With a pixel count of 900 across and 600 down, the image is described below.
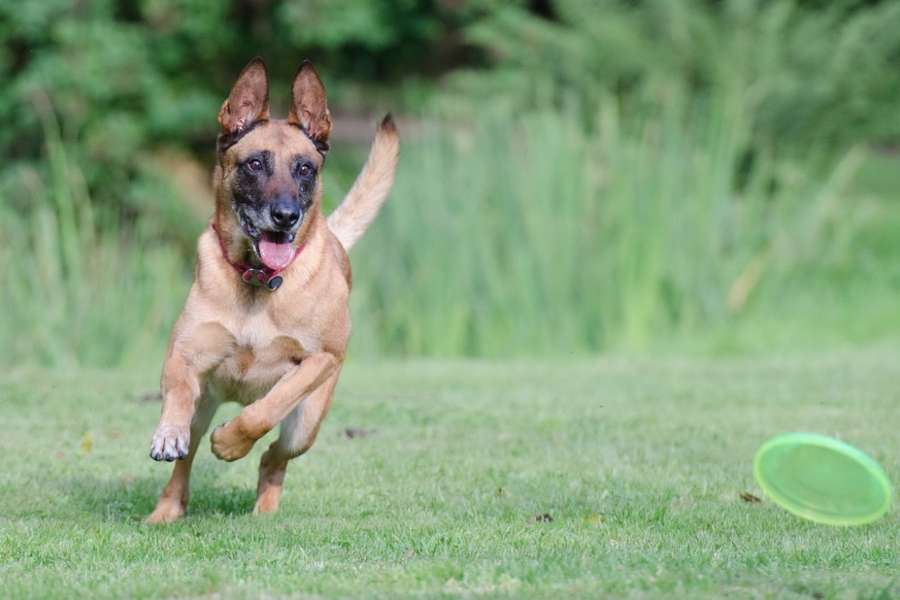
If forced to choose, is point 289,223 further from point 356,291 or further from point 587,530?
point 356,291

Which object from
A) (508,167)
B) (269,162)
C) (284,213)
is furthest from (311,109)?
(508,167)

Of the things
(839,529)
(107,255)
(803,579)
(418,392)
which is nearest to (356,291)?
(107,255)

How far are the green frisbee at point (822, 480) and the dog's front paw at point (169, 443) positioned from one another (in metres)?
2.09

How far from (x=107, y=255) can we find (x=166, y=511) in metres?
6.86

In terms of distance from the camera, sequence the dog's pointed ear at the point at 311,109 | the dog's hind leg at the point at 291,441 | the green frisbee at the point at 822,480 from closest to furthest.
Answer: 1. the green frisbee at the point at 822,480
2. the dog's hind leg at the point at 291,441
3. the dog's pointed ear at the point at 311,109

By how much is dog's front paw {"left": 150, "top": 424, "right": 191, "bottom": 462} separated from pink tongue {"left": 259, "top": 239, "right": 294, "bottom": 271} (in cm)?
74

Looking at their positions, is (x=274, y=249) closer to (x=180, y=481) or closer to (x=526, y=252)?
(x=180, y=481)

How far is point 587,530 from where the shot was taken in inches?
226

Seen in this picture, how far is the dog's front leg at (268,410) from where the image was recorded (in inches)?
223

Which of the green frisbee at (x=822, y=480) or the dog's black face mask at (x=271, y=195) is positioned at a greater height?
the dog's black face mask at (x=271, y=195)

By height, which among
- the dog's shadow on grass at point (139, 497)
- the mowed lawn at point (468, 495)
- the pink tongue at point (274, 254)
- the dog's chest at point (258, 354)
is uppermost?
the pink tongue at point (274, 254)

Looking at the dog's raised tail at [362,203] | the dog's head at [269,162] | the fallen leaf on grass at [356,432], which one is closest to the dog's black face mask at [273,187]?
the dog's head at [269,162]

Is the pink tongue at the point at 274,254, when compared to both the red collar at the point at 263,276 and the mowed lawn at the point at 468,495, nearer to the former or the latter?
the red collar at the point at 263,276

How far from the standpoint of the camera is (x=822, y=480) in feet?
19.0
